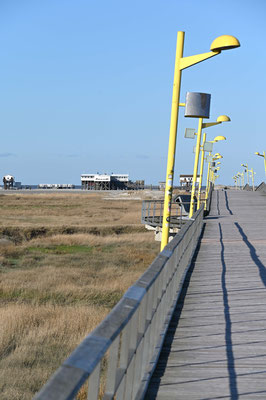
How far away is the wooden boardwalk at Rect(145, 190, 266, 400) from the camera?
4.80 m

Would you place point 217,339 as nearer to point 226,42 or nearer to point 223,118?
point 226,42

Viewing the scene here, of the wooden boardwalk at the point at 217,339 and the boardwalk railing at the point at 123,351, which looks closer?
the boardwalk railing at the point at 123,351

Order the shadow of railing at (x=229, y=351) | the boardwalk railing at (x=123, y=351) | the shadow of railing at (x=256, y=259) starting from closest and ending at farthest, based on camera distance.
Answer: the boardwalk railing at (x=123, y=351) < the shadow of railing at (x=229, y=351) < the shadow of railing at (x=256, y=259)

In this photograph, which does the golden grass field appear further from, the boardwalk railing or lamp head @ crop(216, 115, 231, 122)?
lamp head @ crop(216, 115, 231, 122)

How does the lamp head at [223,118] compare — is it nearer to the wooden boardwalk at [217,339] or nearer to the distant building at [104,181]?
the wooden boardwalk at [217,339]

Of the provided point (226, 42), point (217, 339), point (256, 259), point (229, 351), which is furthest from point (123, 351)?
point (256, 259)

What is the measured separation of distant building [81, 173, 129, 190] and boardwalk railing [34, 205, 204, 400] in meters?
175

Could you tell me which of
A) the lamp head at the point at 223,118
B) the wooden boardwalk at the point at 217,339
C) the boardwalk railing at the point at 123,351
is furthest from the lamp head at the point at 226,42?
the lamp head at the point at 223,118

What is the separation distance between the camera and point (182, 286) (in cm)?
954

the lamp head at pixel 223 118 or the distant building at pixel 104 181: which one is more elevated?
the lamp head at pixel 223 118

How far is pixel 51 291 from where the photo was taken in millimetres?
17625

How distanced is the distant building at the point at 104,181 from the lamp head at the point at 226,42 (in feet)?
557

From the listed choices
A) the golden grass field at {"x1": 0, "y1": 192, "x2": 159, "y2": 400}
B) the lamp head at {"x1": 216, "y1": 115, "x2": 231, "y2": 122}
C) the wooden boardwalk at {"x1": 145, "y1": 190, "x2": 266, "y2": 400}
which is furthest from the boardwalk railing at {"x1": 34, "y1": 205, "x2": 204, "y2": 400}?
the lamp head at {"x1": 216, "y1": 115, "x2": 231, "y2": 122}

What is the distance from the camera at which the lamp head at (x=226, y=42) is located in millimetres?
10242
